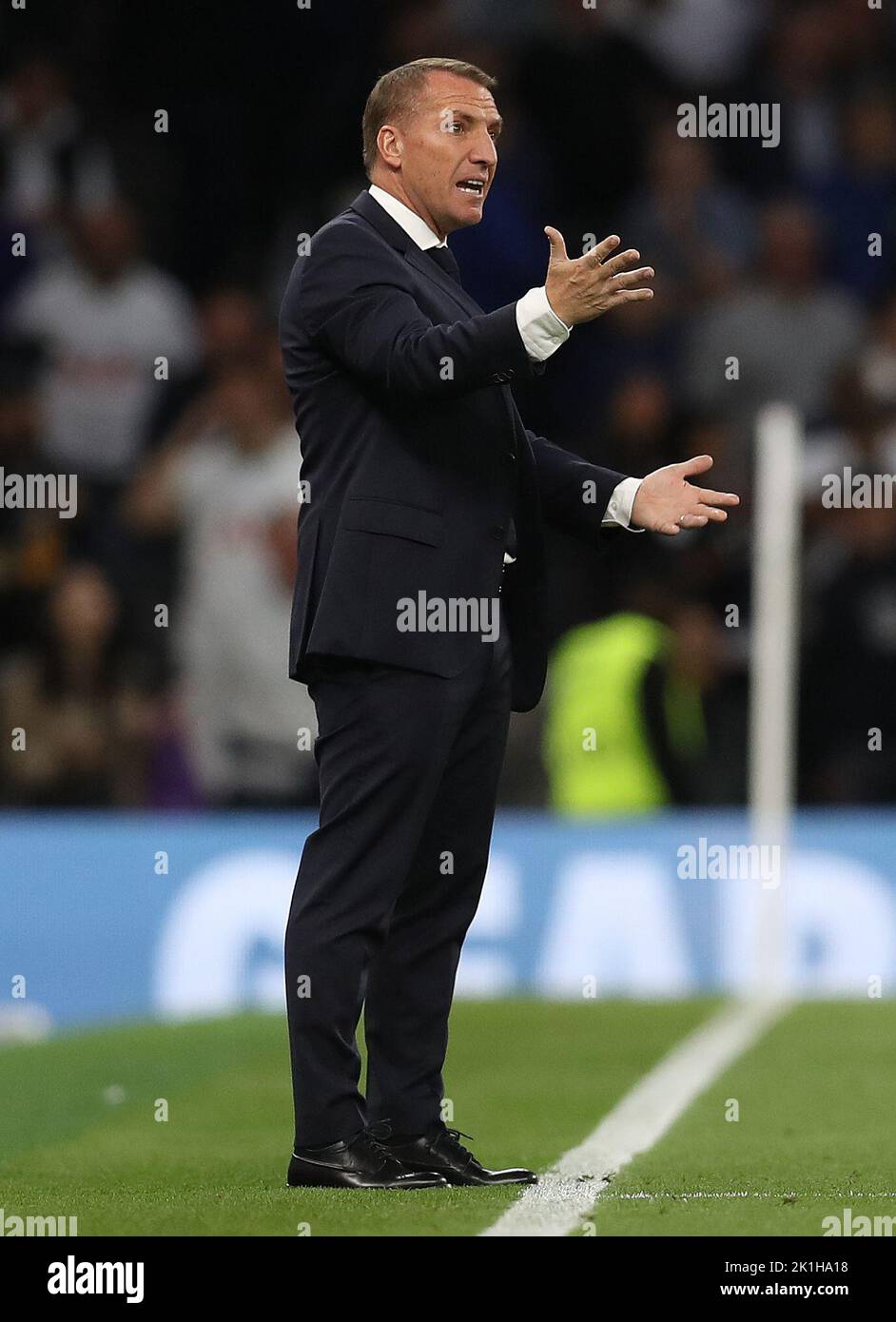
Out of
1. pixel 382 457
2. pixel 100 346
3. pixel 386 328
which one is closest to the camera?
pixel 386 328

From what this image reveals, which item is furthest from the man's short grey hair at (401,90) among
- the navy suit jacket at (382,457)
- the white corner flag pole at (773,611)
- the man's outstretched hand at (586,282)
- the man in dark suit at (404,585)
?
the white corner flag pole at (773,611)

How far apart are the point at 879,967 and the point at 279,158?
6034 mm

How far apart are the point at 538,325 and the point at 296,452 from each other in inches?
273

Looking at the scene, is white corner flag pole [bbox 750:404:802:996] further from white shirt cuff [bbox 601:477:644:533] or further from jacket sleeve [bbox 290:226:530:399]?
jacket sleeve [bbox 290:226:530:399]

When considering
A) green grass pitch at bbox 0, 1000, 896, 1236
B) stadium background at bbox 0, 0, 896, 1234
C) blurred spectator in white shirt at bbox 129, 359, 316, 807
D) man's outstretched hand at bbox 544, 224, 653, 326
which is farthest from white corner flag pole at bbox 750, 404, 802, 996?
man's outstretched hand at bbox 544, 224, 653, 326

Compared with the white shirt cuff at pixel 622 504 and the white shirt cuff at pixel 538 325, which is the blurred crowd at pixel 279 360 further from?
the white shirt cuff at pixel 538 325

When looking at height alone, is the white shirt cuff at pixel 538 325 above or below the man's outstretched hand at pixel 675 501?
above

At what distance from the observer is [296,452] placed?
1134 cm

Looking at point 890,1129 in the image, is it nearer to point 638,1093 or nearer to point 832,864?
point 638,1093

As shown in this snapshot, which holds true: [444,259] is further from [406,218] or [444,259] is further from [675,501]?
[675,501]

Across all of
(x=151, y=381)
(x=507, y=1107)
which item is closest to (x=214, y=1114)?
(x=507, y=1107)

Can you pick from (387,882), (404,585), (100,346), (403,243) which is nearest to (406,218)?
(403,243)

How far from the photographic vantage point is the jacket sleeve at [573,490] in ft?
16.8
